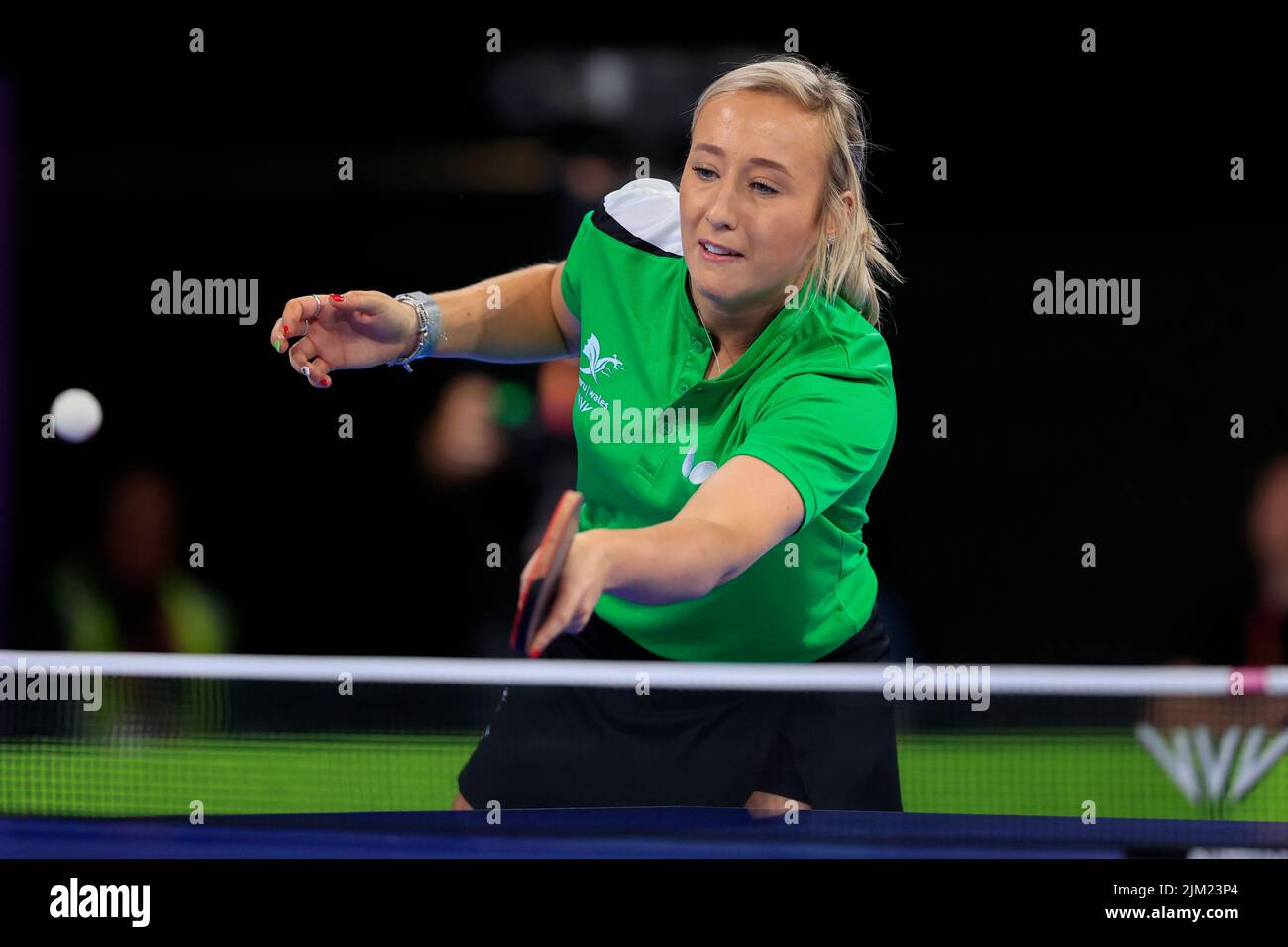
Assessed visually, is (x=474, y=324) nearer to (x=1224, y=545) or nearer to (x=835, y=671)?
(x=835, y=671)

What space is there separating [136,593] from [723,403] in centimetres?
395

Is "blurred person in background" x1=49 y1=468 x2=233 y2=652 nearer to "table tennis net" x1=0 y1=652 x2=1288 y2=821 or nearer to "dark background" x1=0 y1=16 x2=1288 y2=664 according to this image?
"dark background" x1=0 y1=16 x2=1288 y2=664

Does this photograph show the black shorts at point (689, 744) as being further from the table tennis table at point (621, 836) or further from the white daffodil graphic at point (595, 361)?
the white daffodil graphic at point (595, 361)

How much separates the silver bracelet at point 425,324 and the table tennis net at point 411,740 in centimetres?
124

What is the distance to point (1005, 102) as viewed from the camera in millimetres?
5875

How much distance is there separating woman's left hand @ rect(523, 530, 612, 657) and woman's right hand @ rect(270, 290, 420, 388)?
1061 millimetres

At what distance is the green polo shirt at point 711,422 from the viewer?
253 cm

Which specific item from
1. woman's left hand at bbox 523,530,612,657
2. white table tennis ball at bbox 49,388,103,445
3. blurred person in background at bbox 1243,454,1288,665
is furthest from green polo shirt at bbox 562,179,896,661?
blurred person in background at bbox 1243,454,1288,665

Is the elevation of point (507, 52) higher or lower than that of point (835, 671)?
higher

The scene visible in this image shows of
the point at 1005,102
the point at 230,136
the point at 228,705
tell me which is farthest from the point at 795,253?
the point at 230,136

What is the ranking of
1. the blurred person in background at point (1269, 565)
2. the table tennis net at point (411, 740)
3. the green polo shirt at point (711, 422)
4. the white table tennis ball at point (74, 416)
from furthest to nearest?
the blurred person in background at point (1269, 565) < the white table tennis ball at point (74, 416) < the table tennis net at point (411, 740) < the green polo shirt at point (711, 422)

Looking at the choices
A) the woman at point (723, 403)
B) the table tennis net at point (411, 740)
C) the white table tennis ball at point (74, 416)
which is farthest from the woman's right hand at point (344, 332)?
the white table tennis ball at point (74, 416)

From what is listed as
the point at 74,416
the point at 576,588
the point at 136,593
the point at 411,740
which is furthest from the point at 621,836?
A: the point at 136,593

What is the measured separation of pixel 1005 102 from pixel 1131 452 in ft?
5.75
